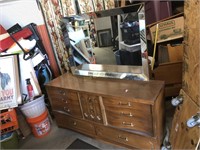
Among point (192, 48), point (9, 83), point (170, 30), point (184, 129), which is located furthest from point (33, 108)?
point (170, 30)

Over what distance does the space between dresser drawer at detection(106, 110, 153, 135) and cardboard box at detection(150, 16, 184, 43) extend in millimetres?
1124

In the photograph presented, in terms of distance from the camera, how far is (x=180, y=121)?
4.61ft

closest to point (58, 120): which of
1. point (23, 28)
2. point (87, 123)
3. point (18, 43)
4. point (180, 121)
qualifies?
point (87, 123)

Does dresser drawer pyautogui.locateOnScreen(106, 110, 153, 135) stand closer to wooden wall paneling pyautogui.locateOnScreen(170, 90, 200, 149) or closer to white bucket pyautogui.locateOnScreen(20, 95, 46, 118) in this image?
wooden wall paneling pyautogui.locateOnScreen(170, 90, 200, 149)

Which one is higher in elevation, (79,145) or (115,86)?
(115,86)

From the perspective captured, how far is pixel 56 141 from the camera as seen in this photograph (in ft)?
6.35

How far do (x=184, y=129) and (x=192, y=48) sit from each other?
1.95 feet

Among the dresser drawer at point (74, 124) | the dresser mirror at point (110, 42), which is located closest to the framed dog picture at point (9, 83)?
the dresser drawer at point (74, 124)

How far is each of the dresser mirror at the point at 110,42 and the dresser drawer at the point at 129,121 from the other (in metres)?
0.35

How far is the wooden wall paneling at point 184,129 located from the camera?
3.93 ft

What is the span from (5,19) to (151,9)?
202 cm

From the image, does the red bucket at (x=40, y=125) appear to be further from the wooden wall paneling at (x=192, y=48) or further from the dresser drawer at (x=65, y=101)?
the wooden wall paneling at (x=192, y=48)

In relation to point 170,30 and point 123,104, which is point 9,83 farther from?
point 170,30

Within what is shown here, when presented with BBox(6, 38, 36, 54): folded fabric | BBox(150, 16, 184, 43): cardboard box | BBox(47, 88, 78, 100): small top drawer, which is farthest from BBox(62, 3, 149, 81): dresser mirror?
BBox(150, 16, 184, 43): cardboard box
